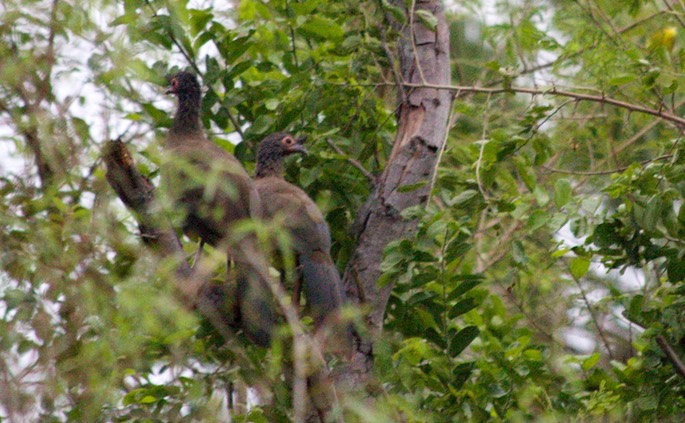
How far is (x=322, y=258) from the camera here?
5523mm

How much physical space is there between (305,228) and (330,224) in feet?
0.60

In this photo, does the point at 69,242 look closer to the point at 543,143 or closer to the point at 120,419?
the point at 120,419

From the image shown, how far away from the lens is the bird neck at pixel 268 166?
6.18 meters

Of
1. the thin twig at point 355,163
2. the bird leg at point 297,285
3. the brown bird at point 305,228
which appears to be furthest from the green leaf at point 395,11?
the bird leg at point 297,285

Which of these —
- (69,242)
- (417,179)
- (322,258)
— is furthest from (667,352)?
(69,242)

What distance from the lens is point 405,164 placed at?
524 cm

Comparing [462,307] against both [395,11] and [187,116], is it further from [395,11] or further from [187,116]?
[187,116]

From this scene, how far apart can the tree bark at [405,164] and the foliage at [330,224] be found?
0.52 feet

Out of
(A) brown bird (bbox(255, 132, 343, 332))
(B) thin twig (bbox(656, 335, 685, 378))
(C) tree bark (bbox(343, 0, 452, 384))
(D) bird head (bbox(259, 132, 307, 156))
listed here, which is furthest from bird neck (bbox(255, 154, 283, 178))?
(B) thin twig (bbox(656, 335, 685, 378))

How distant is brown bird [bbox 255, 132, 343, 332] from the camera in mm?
5326

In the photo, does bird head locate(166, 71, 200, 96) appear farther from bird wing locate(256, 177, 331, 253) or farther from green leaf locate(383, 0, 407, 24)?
green leaf locate(383, 0, 407, 24)

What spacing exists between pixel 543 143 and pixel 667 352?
1.21 meters

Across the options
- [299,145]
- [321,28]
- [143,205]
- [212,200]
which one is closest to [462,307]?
[299,145]

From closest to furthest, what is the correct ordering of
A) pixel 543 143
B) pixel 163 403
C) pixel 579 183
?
pixel 163 403
pixel 543 143
pixel 579 183
